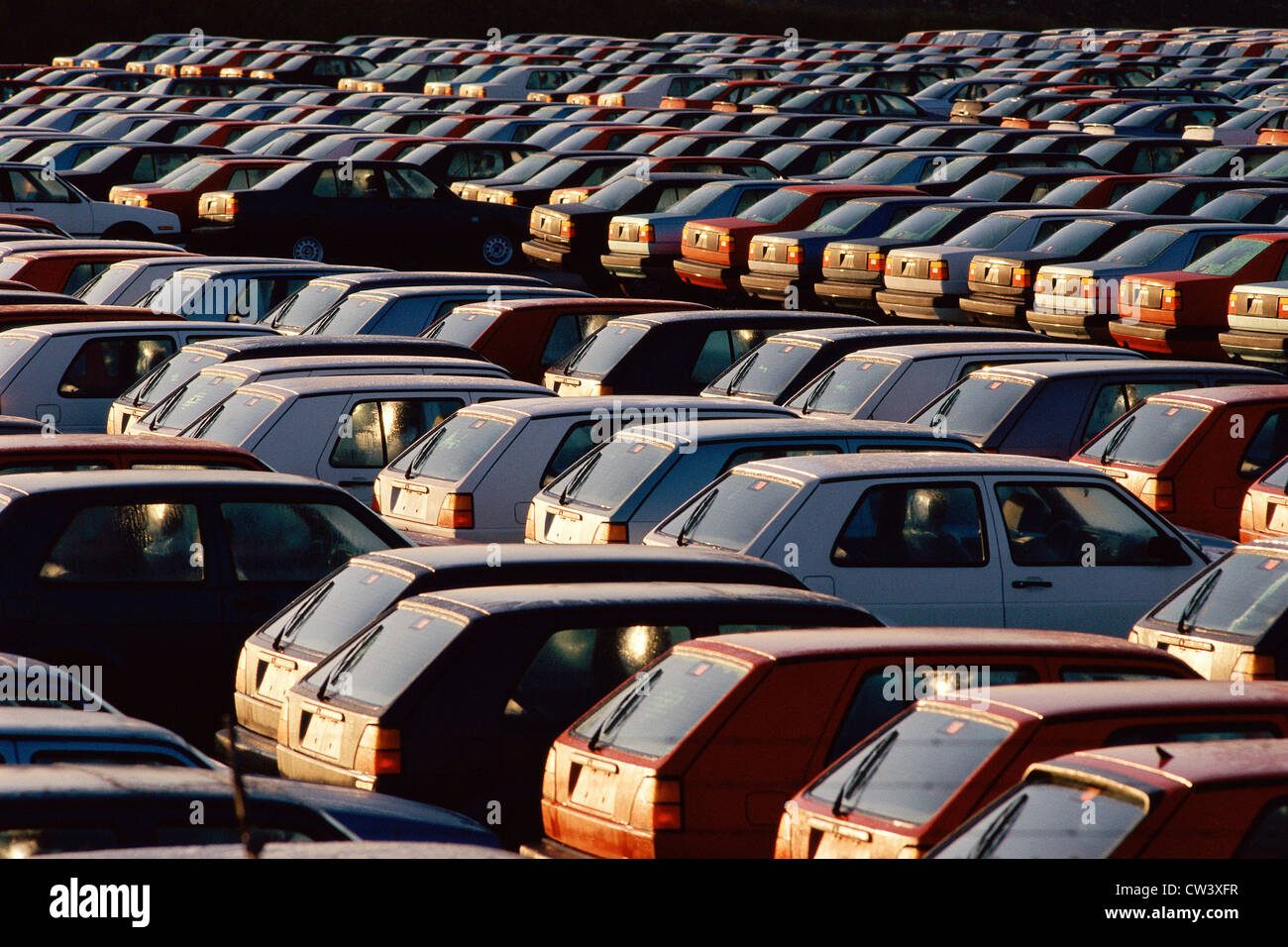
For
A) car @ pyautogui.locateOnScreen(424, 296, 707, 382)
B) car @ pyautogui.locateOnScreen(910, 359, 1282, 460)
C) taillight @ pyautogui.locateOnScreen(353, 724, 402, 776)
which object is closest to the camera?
taillight @ pyautogui.locateOnScreen(353, 724, 402, 776)

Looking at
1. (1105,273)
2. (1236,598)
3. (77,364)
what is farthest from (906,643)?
(1105,273)

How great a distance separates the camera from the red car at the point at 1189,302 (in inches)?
796

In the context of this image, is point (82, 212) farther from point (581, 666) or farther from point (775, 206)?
point (581, 666)

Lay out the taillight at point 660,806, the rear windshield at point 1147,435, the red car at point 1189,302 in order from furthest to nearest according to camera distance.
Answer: the red car at point 1189,302, the rear windshield at point 1147,435, the taillight at point 660,806

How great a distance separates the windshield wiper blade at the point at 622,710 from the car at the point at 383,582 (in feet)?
3.79

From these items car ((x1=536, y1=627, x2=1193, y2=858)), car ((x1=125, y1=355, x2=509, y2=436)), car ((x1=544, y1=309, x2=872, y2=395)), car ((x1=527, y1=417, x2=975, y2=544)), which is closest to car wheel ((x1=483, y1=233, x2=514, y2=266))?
car ((x1=544, y1=309, x2=872, y2=395))

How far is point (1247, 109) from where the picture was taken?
3966 cm

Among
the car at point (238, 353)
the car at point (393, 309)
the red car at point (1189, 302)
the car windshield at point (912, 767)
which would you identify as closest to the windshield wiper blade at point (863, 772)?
the car windshield at point (912, 767)

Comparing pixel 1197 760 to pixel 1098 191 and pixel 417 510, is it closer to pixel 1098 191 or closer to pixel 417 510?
pixel 417 510

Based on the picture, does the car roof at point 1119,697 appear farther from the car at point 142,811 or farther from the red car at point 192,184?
the red car at point 192,184

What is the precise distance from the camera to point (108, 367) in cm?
1588

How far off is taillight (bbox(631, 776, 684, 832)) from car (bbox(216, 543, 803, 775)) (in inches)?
67.3

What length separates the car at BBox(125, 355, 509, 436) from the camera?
1423cm

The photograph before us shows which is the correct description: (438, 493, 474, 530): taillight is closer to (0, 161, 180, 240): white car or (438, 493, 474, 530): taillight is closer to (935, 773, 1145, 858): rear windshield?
(935, 773, 1145, 858): rear windshield
